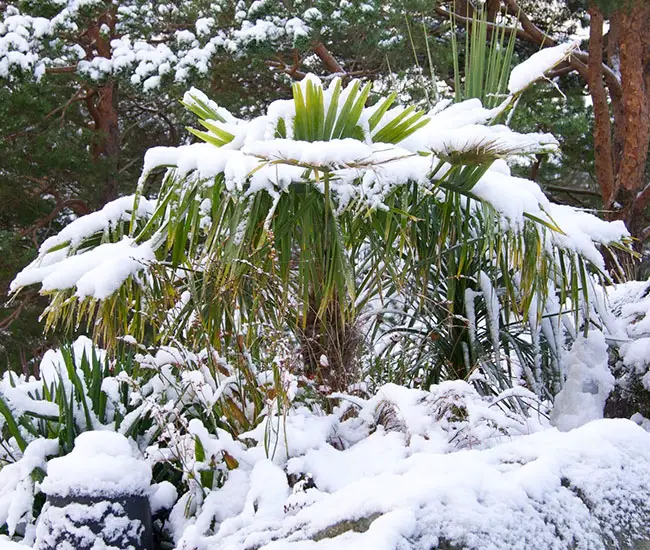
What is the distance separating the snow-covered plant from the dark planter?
2.47 feet

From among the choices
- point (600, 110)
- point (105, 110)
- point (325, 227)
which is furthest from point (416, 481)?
point (105, 110)

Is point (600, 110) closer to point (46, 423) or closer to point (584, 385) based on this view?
point (584, 385)

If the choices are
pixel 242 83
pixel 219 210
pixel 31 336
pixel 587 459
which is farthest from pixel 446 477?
pixel 31 336

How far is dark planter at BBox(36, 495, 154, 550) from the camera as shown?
77.5 inches

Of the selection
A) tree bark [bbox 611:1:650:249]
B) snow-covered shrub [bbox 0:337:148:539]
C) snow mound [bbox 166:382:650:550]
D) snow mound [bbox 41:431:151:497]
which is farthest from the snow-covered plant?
tree bark [bbox 611:1:650:249]

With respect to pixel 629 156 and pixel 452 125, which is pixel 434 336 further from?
pixel 629 156

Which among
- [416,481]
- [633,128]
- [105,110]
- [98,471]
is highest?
[105,110]

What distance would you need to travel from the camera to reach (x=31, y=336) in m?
10.6

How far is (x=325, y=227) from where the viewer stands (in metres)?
2.66

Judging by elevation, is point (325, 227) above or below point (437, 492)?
above

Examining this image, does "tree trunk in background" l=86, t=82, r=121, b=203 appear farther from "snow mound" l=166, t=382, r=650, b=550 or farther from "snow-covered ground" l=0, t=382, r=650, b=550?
"snow mound" l=166, t=382, r=650, b=550

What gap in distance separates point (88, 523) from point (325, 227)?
4.17 feet

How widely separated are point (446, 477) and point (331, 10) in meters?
7.56

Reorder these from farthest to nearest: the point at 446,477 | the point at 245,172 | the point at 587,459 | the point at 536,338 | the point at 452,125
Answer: the point at 536,338
the point at 452,125
the point at 245,172
the point at 587,459
the point at 446,477
